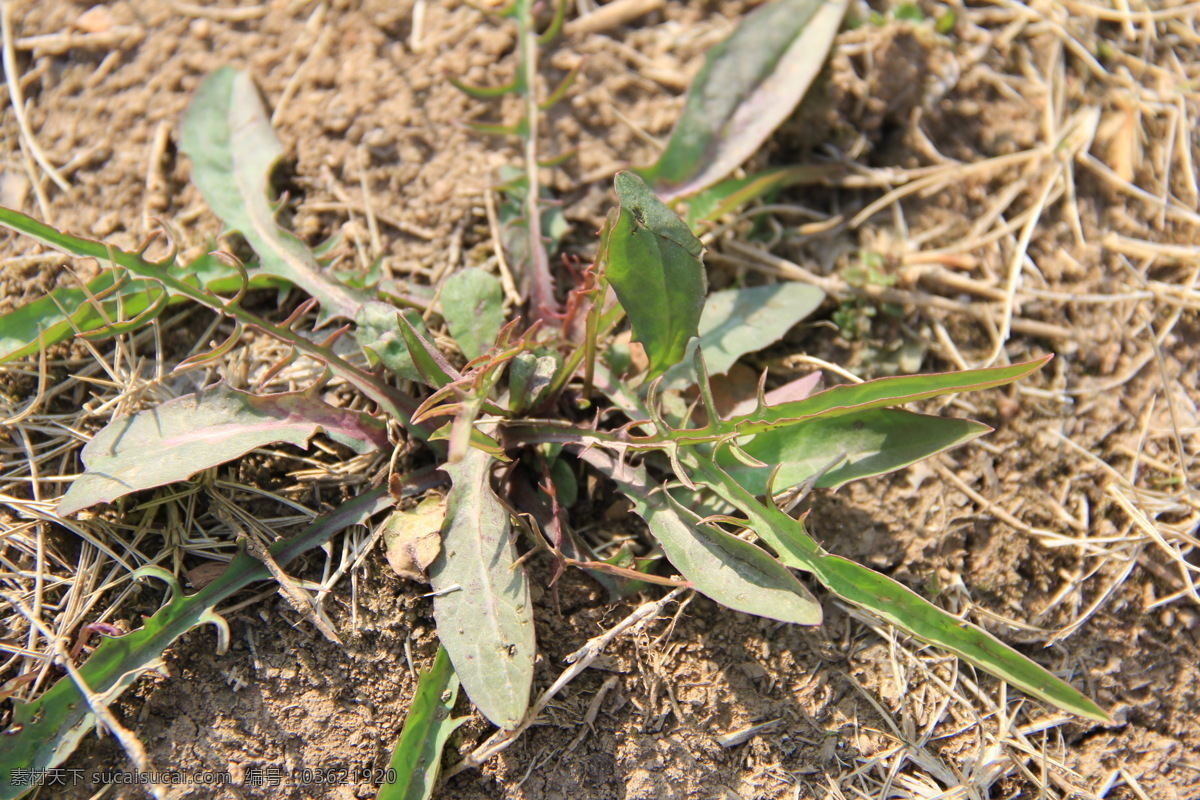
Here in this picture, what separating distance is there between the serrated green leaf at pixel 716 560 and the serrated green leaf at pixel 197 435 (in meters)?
0.63

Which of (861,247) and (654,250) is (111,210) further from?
(861,247)

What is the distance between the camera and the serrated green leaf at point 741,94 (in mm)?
2227

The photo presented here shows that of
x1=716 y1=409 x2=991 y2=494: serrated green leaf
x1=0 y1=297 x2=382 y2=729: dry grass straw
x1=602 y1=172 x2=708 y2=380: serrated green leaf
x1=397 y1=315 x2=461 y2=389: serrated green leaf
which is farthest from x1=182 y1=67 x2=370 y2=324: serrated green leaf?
x1=716 y1=409 x2=991 y2=494: serrated green leaf

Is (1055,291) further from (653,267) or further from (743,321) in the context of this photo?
(653,267)

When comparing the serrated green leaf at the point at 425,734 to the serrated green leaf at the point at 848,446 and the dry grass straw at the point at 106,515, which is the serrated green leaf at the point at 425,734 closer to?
the dry grass straw at the point at 106,515

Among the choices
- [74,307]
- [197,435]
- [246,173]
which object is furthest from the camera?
[246,173]

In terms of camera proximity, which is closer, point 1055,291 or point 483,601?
point 483,601

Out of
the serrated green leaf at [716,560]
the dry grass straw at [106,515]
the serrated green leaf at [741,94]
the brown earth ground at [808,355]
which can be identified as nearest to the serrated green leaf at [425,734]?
the brown earth ground at [808,355]

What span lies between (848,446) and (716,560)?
425 millimetres

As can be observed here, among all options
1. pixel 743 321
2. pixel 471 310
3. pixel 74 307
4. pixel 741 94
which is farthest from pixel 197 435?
pixel 741 94

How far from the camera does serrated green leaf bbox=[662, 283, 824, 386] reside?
199 cm

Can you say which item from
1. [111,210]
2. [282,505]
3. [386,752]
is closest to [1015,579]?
[386,752]

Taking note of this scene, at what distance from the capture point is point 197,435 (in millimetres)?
1744

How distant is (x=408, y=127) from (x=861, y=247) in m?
1.44
